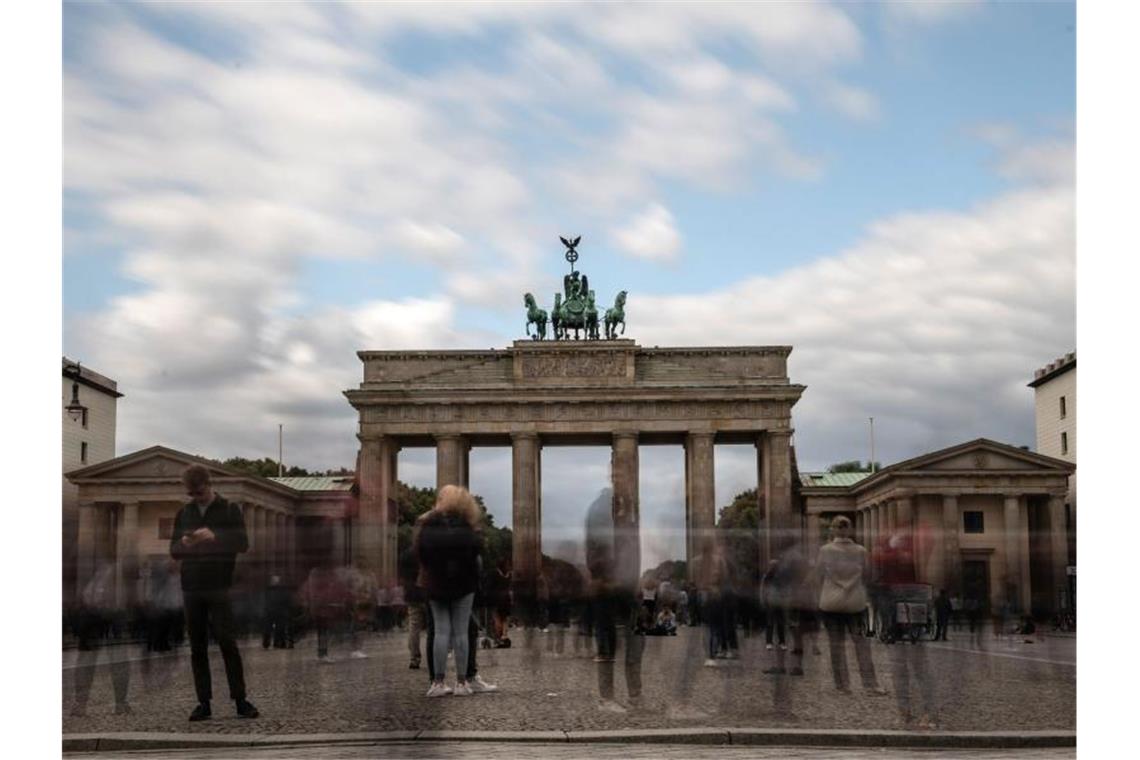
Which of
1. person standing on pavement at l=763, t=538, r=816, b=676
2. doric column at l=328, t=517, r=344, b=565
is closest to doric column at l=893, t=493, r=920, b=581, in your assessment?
person standing on pavement at l=763, t=538, r=816, b=676

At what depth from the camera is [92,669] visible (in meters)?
10.4

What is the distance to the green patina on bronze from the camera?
67375 mm

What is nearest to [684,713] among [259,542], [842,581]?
[842,581]

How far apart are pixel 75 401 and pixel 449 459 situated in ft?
183

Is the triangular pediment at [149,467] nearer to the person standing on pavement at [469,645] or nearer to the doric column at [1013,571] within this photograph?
the person standing on pavement at [469,645]

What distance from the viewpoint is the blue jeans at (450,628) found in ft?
27.9

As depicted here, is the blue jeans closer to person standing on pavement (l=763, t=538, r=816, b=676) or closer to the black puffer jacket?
the black puffer jacket

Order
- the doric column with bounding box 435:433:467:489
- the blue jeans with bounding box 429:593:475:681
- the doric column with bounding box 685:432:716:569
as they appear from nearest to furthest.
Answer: the blue jeans with bounding box 429:593:475:681
the doric column with bounding box 685:432:716:569
the doric column with bounding box 435:433:467:489

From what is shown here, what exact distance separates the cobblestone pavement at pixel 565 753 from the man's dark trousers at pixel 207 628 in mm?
505

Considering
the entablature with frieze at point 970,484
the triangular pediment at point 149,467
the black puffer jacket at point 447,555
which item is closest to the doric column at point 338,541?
the black puffer jacket at point 447,555

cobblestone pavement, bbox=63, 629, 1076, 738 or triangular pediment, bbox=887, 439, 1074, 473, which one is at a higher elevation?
triangular pediment, bbox=887, 439, 1074, 473

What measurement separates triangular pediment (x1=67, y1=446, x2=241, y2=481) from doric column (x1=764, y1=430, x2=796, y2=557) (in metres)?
52.5

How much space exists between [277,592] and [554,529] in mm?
1734
